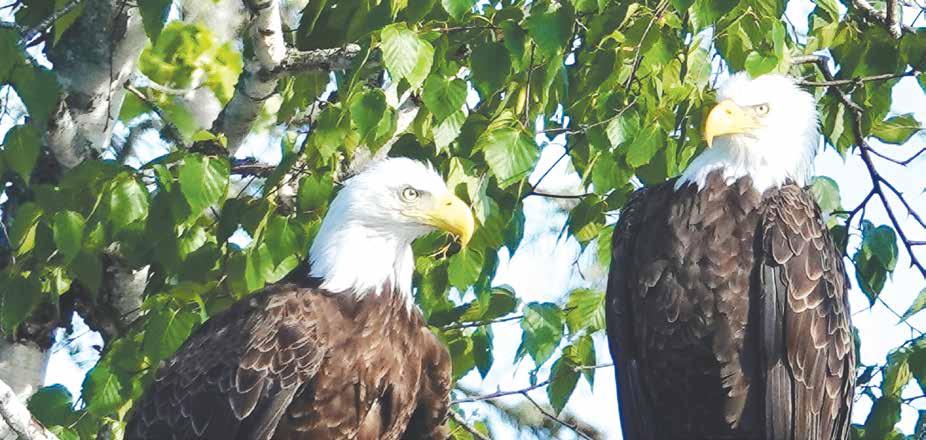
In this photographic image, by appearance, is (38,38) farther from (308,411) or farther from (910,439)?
(910,439)

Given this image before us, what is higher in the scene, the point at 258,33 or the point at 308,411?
the point at 258,33

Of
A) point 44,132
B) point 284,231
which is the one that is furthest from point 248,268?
point 44,132

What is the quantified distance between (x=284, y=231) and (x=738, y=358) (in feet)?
4.24

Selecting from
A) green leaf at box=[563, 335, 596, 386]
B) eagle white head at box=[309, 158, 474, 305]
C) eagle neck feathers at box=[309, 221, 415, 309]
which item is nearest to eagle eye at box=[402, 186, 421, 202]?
eagle white head at box=[309, 158, 474, 305]

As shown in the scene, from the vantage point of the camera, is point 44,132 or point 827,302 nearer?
point 827,302

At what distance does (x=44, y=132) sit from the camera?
5.94 metres

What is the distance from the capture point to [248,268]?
18.1 ft

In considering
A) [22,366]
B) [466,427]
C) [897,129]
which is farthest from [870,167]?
[22,366]

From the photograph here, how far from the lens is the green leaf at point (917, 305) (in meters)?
5.46

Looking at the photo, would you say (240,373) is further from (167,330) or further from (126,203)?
(126,203)

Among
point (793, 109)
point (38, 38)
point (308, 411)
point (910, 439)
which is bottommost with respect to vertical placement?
point (308, 411)

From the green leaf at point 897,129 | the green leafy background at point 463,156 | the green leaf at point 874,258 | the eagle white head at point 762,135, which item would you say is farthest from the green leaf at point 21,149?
the green leaf at point 897,129

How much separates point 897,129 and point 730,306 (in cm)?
83

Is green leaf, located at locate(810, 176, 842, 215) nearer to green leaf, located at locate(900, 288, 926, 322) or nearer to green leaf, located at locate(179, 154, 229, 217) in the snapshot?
green leaf, located at locate(900, 288, 926, 322)
